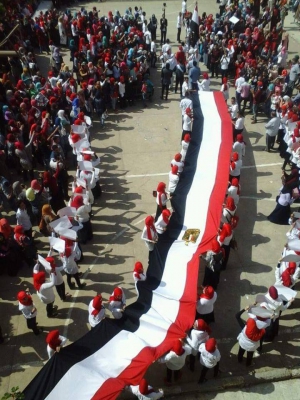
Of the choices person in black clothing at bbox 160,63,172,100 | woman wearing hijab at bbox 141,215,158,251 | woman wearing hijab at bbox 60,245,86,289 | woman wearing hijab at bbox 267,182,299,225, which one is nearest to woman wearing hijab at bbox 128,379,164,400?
woman wearing hijab at bbox 60,245,86,289

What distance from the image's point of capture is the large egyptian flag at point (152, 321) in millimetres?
5891

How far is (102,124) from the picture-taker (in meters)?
14.4

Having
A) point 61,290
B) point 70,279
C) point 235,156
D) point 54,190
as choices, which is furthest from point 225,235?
point 54,190

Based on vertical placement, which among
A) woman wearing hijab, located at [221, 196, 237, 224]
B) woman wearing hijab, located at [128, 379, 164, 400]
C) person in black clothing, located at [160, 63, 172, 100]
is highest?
person in black clothing, located at [160, 63, 172, 100]

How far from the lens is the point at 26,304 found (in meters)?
7.11

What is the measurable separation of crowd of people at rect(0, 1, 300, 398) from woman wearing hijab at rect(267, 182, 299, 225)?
0.08 ft

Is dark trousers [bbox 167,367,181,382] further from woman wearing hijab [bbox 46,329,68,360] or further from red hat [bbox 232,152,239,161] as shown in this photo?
red hat [bbox 232,152,239,161]

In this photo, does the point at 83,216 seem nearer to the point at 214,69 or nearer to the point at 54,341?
the point at 54,341

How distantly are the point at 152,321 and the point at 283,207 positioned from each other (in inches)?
186

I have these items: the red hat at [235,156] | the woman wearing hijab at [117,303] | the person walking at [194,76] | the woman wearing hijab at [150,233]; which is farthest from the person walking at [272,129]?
the woman wearing hijab at [117,303]

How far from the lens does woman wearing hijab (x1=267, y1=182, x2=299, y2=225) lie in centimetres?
966

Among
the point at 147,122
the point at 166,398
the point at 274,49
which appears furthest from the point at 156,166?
the point at 274,49

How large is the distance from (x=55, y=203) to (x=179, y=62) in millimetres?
8729

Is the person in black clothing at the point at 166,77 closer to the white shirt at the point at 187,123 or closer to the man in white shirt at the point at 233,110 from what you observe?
the man in white shirt at the point at 233,110
